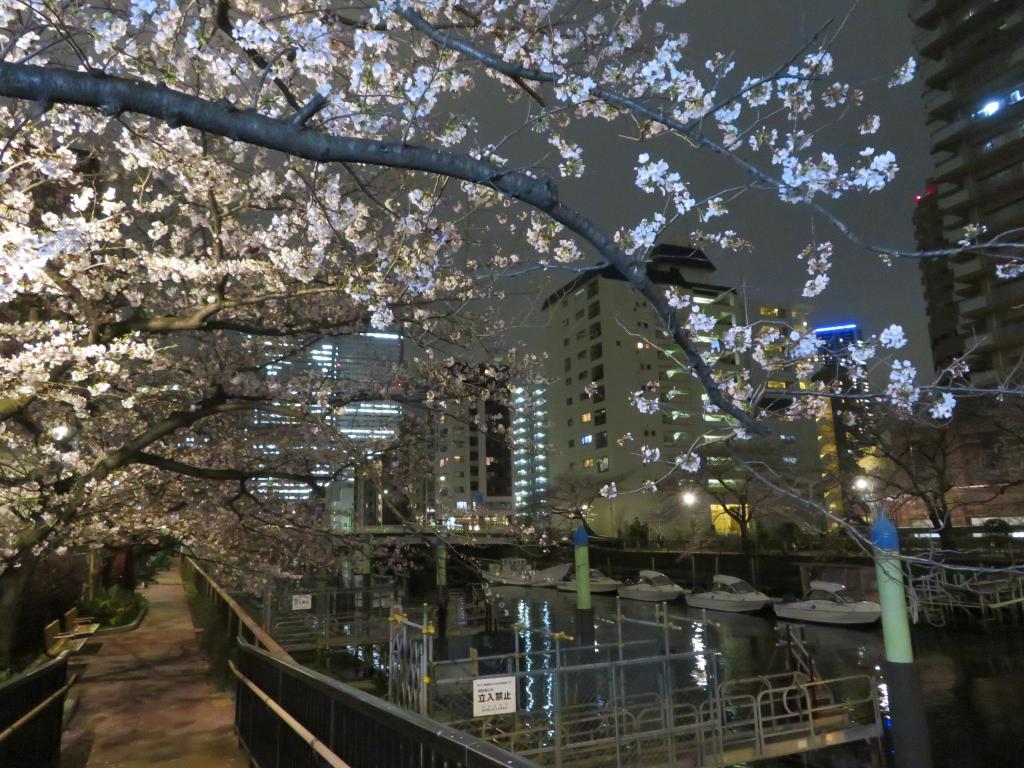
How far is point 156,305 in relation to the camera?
1090 centimetres

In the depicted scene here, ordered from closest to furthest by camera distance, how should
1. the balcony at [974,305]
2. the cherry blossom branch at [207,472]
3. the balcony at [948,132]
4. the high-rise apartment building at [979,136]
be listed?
the cherry blossom branch at [207,472] → the high-rise apartment building at [979,136] → the balcony at [974,305] → the balcony at [948,132]

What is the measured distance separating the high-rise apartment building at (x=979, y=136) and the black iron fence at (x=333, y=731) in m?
53.2

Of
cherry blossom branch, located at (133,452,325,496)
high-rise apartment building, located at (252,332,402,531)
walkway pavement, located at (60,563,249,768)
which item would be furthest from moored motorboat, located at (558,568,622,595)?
cherry blossom branch, located at (133,452,325,496)

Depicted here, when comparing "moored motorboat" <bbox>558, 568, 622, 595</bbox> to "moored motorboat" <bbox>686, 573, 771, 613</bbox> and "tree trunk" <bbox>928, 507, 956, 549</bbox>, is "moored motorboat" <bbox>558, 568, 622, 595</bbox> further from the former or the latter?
"tree trunk" <bbox>928, 507, 956, 549</bbox>

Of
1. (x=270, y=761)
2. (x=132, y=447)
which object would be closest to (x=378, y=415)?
(x=132, y=447)

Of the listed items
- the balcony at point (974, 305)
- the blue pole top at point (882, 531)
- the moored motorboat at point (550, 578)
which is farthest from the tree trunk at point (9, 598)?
the balcony at point (974, 305)

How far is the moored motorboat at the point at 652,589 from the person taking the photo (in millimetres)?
39531

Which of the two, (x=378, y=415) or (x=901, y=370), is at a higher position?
(x=378, y=415)

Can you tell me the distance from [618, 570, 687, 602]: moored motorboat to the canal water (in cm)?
193

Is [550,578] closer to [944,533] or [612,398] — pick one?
[944,533]

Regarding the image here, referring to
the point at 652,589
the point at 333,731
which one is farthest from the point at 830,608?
the point at 333,731

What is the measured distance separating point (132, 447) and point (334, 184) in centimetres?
420

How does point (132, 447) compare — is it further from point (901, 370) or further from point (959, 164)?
point (959, 164)

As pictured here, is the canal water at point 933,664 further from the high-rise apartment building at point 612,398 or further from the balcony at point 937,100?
the balcony at point 937,100
